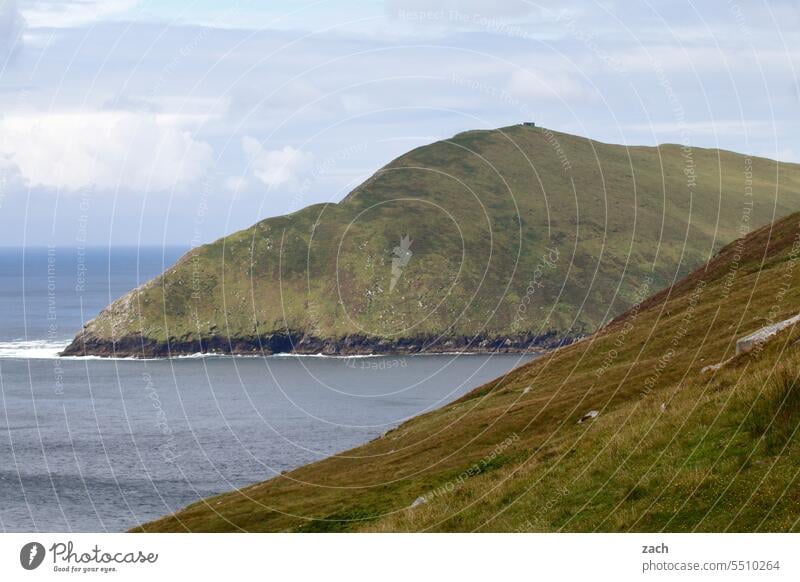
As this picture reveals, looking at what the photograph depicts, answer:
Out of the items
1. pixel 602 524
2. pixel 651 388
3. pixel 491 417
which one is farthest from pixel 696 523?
pixel 491 417

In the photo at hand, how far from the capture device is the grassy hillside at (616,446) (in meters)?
35.6

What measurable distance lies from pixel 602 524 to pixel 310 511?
4224 cm

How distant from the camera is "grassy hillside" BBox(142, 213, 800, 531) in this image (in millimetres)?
35594

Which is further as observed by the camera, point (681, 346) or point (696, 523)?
point (681, 346)

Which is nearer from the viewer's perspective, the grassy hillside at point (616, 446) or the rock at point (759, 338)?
the grassy hillside at point (616, 446)

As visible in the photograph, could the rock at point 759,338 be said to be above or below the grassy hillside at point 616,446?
Result: above

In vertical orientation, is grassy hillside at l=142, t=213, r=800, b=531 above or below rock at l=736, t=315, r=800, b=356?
below

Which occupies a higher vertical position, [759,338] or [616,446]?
[759,338]

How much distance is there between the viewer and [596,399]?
72688 millimetres

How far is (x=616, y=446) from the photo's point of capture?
42281mm

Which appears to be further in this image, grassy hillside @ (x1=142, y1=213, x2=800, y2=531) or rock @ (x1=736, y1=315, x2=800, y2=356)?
rock @ (x1=736, y1=315, x2=800, y2=356)

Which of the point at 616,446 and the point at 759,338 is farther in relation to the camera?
the point at 759,338

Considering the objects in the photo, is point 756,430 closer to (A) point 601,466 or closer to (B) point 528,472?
(A) point 601,466

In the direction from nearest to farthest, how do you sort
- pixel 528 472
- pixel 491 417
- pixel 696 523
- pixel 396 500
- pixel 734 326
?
pixel 696 523, pixel 528 472, pixel 396 500, pixel 734 326, pixel 491 417
